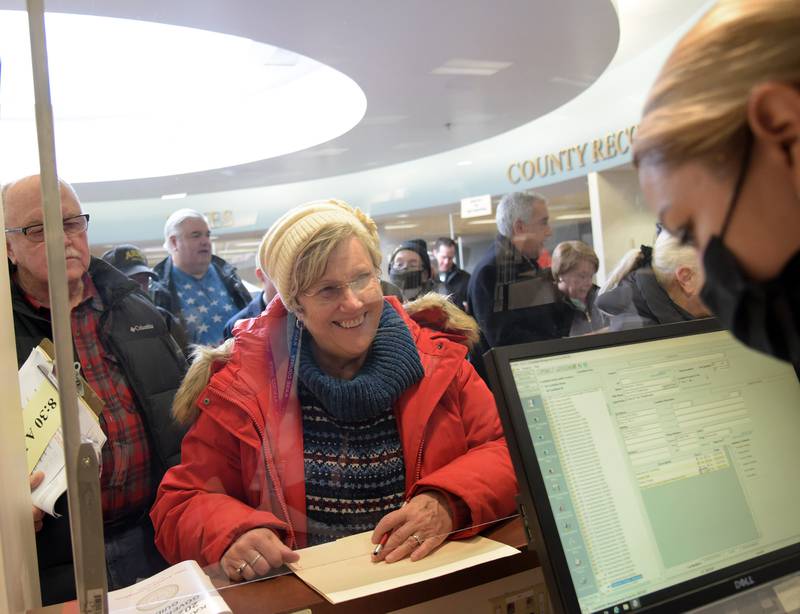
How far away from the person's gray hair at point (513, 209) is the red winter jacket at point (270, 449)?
4.37ft

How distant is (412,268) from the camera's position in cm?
226

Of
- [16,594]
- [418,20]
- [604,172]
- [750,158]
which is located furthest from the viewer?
[604,172]

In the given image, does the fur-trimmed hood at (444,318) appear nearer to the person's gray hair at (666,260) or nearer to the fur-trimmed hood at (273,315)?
the fur-trimmed hood at (273,315)

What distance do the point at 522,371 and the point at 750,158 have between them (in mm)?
444

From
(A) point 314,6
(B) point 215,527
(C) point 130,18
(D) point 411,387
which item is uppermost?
(A) point 314,6

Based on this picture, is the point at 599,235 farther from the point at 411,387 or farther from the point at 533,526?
the point at 533,526

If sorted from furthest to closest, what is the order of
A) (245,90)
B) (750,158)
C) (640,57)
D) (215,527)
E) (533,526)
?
(640,57) → (245,90) → (215,527) → (533,526) → (750,158)

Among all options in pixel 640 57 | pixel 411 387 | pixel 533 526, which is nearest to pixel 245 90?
pixel 411 387

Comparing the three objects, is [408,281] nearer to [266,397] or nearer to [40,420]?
[266,397]

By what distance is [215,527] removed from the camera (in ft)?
4.06

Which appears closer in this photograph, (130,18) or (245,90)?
(130,18)

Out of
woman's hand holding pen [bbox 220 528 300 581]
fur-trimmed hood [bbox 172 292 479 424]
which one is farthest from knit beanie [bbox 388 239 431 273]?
woman's hand holding pen [bbox 220 528 300 581]

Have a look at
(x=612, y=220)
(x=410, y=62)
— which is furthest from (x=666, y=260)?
(x=410, y=62)

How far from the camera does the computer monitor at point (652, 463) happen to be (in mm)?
905
